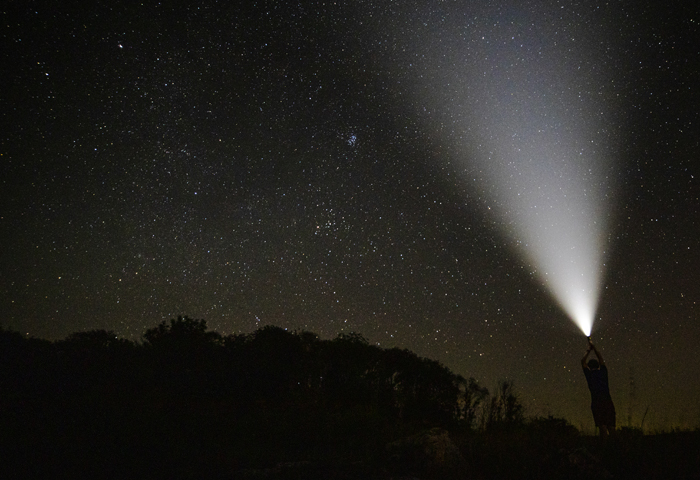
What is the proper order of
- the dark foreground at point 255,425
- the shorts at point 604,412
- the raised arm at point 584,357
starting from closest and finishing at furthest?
1. the dark foreground at point 255,425
2. the shorts at point 604,412
3. the raised arm at point 584,357

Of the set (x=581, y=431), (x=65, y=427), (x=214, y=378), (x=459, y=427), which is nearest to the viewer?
(x=65, y=427)

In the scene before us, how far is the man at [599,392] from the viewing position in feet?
25.3

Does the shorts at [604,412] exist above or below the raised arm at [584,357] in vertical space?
below

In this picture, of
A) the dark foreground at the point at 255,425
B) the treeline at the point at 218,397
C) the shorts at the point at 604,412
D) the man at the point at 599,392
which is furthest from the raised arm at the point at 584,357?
the treeline at the point at 218,397

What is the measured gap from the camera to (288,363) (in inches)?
642

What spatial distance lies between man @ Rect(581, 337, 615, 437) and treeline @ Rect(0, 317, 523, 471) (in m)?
3.88

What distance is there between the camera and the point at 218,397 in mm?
13461

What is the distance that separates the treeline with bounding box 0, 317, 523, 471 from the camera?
6750mm

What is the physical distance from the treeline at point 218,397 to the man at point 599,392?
12.7 ft

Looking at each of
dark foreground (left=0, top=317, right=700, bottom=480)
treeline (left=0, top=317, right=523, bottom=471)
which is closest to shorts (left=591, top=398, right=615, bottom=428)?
dark foreground (left=0, top=317, right=700, bottom=480)

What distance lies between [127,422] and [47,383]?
12.9 ft

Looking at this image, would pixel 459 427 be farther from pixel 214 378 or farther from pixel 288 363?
pixel 214 378

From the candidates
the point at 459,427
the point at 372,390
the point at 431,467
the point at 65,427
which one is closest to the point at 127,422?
the point at 65,427

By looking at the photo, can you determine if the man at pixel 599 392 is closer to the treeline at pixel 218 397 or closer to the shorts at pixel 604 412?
the shorts at pixel 604 412
